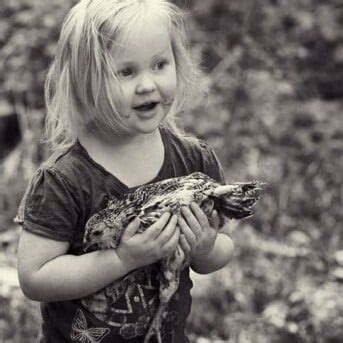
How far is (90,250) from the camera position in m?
1.77

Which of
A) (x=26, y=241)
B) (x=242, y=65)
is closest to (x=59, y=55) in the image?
(x=26, y=241)

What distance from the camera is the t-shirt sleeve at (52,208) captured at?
1.72m

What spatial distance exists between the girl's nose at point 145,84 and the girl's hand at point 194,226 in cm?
28

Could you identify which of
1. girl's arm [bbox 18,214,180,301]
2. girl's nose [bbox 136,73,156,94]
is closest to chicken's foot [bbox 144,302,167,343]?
girl's arm [bbox 18,214,180,301]

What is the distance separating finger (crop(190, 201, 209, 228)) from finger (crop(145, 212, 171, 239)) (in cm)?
6

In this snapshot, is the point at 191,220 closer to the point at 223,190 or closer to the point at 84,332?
the point at 223,190

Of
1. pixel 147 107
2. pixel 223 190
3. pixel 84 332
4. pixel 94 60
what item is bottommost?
pixel 84 332

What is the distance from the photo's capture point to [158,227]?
169 centimetres

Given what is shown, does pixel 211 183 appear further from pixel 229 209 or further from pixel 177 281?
pixel 177 281

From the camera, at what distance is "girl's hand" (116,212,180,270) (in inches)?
66.6

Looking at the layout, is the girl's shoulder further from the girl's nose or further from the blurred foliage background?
the blurred foliage background

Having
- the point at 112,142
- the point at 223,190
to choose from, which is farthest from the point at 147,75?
the point at 223,190

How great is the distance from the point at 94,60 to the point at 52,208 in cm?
35

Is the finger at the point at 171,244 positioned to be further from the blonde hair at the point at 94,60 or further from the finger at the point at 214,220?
the blonde hair at the point at 94,60
